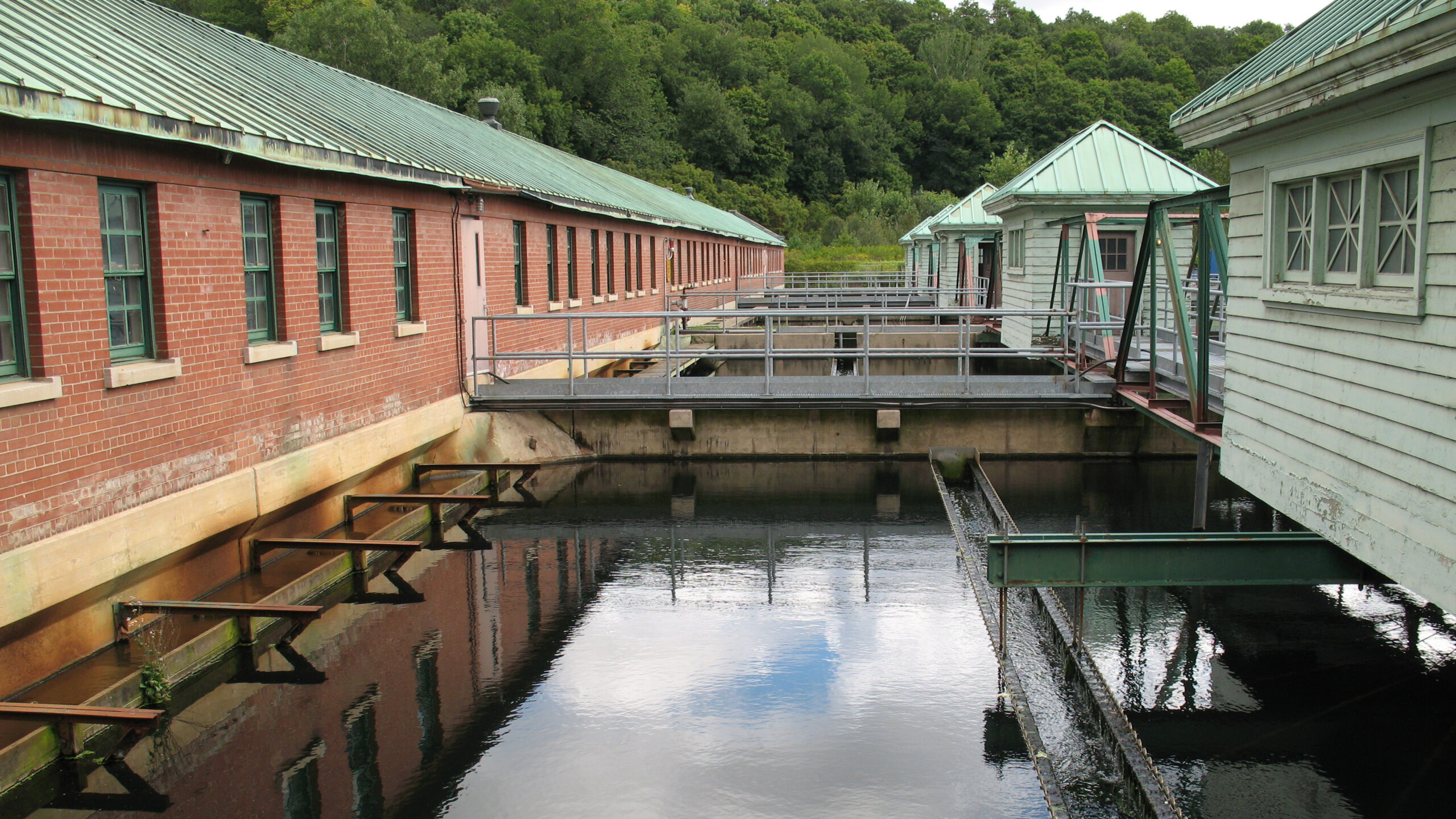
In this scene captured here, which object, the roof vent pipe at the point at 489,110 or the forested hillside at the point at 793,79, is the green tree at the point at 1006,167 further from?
the roof vent pipe at the point at 489,110

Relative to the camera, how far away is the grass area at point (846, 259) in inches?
2719

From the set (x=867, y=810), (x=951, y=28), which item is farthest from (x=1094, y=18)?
(x=867, y=810)

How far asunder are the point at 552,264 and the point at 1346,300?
14955 millimetres

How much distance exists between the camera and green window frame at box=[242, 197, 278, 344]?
1038 cm

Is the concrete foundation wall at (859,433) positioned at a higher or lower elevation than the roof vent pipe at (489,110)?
lower

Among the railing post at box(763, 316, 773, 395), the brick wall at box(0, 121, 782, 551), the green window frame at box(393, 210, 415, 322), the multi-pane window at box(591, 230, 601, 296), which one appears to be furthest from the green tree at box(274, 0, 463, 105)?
the brick wall at box(0, 121, 782, 551)

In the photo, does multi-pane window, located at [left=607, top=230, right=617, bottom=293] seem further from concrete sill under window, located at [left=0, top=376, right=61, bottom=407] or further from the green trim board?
the green trim board

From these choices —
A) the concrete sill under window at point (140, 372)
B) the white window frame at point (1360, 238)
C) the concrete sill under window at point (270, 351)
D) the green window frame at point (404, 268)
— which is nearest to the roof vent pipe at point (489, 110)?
the green window frame at point (404, 268)

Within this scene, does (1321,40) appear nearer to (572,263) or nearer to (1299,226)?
(1299,226)

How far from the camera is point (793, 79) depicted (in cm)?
12344

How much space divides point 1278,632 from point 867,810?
445cm

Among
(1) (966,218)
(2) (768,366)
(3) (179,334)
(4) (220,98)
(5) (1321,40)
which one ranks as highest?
(1) (966,218)

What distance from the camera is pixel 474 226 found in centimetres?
1559

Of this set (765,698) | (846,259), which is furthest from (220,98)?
Answer: (846,259)
